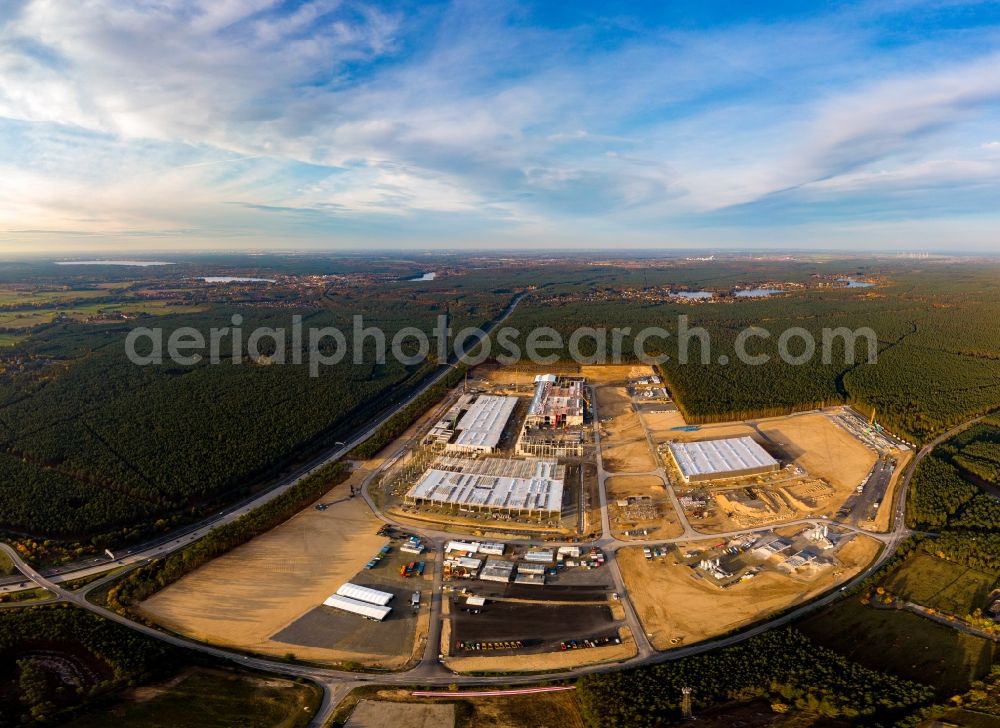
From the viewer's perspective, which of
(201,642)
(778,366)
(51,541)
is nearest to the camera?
(201,642)

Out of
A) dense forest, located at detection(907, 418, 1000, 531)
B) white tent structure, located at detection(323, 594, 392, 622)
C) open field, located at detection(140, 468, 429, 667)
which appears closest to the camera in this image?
open field, located at detection(140, 468, 429, 667)

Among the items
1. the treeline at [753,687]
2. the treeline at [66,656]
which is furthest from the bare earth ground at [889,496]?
the treeline at [66,656]

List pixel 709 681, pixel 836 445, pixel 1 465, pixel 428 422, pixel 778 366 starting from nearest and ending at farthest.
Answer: pixel 709 681
pixel 1 465
pixel 836 445
pixel 428 422
pixel 778 366

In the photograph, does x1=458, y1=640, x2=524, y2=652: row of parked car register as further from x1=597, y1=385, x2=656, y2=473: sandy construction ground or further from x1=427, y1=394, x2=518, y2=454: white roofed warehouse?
x1=427, y1=394, x2=518, y2=454: white roofed warehouse

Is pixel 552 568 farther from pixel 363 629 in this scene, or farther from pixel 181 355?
pixel 181 355

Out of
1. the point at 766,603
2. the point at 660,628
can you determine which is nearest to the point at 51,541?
the point at 660,628

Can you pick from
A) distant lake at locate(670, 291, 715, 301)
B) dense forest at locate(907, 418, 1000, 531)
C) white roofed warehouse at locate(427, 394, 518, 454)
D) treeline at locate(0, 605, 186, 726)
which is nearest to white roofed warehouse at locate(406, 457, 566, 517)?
white roofed warehouse at locate(427, 394, 518, 454)
